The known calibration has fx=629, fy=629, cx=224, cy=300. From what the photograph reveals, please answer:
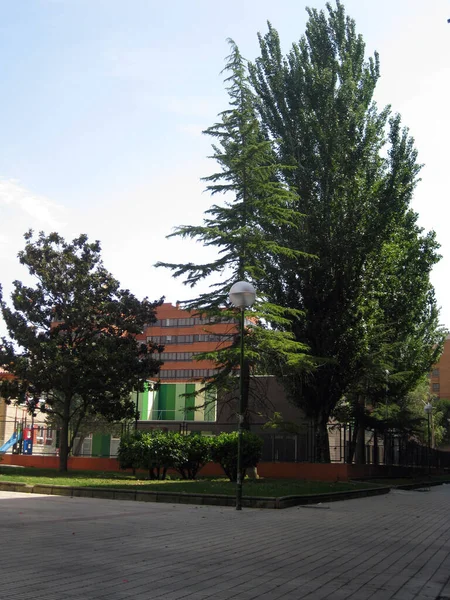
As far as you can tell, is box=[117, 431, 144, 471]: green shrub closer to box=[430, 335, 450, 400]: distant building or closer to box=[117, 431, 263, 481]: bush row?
box=[117, 431, 263, 481]: bush row

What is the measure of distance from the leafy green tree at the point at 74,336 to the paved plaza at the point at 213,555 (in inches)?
551

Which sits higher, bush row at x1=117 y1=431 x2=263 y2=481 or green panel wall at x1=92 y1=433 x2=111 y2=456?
bush row at x1=117 y1=431 x2=263 y2=481

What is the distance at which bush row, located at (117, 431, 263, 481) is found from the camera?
66.5 ft

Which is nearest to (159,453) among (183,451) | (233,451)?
(183,451)

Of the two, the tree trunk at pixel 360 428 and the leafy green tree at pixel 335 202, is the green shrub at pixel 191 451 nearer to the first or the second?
the leafy green tree at pixel 335 202

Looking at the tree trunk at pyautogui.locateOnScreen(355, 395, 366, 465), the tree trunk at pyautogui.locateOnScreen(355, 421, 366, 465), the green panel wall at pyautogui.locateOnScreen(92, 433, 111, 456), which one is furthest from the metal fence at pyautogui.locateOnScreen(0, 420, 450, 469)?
the tree trunk at pyautogui.locateOnScreen(355, 395, 366, 465)

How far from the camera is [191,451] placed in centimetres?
2123

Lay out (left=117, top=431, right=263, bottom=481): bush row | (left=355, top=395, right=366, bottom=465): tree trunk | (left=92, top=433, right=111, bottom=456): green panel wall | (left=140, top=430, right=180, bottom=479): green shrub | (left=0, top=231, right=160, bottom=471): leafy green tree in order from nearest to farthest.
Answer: (left=117, top=431, right=263, bottom=481): bush row, (left=140, top=430, right=180, bottom=479): green shrub, (left=0, top=231, right=160, bottom=471): leafy green tree, (left=355, top=395, right=366, bottom=465): tree trunk, (left=92, top=433, right=111, bottom=456): green panel wall

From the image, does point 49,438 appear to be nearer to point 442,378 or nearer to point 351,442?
point 351,442

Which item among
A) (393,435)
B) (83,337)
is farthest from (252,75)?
(393,435)

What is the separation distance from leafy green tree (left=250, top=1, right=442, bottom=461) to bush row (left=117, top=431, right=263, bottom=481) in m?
5.92

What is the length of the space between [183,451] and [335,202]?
13.0 metres

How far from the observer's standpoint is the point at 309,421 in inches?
1164

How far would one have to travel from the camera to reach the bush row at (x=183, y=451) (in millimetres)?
20281
